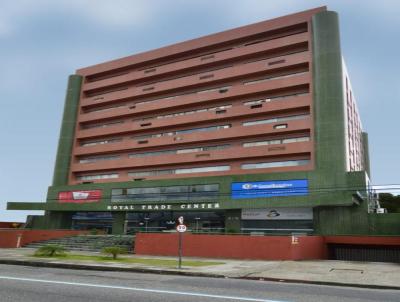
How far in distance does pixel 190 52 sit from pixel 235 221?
84.1 feet

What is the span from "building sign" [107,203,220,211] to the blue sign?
116 inches

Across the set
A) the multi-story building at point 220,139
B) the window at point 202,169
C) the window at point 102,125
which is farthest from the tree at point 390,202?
the window at point 102,125

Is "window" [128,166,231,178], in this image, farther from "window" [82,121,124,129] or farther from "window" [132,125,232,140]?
"window" [82,121,124,129]

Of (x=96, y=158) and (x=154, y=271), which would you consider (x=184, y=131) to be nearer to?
(x=96, y=158)

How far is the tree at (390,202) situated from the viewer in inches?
2623

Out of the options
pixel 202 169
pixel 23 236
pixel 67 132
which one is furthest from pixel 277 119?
pixel 67 132

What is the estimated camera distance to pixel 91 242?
34.3 metres

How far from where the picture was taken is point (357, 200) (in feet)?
116

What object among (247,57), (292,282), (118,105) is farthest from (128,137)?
(292,282)

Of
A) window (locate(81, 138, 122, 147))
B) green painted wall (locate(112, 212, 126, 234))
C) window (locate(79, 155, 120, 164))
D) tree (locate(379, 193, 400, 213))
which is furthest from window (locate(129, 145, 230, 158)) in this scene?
tree (locate(379, 193, 400, 213))

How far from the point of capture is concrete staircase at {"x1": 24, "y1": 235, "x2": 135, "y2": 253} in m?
32.3

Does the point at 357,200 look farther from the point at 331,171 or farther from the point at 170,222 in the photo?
the point at 170,222

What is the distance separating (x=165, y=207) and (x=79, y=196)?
14.1m

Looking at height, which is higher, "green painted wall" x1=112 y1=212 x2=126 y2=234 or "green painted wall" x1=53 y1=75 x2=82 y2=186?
"green painted wall" x1=53 y1=75 x2=82 y2=186
